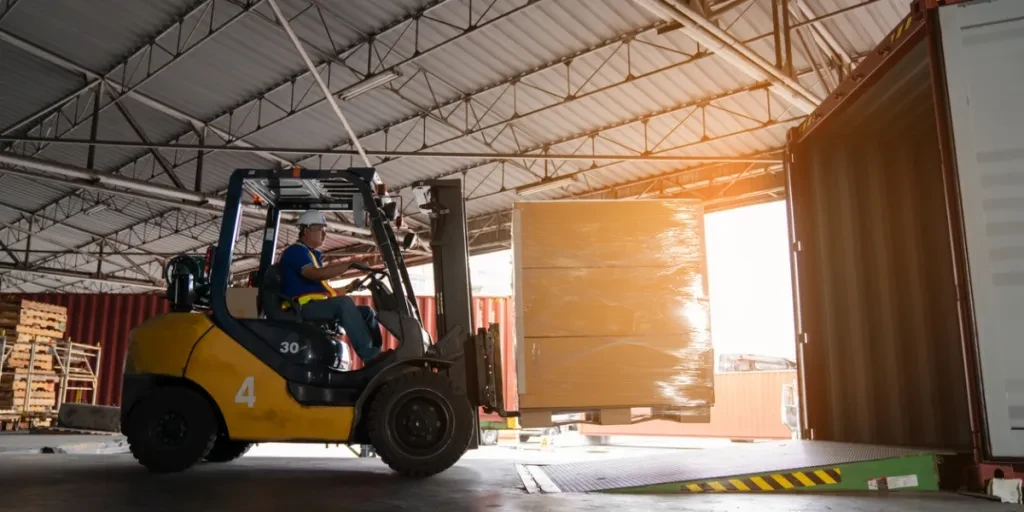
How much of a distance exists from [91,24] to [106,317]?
45.1 ft

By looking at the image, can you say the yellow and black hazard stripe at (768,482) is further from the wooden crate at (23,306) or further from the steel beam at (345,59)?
the wooden crate at (23,306)

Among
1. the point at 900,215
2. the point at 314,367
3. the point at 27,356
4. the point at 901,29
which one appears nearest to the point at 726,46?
the point at 900,215

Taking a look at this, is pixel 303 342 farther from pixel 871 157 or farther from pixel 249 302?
pixel 871 157

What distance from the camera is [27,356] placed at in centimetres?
1440

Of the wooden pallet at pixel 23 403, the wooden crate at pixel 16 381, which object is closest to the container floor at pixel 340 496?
the wooden crate at pixel 16 381

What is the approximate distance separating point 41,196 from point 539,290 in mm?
18377

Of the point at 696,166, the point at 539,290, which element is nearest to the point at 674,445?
the point at 696,166

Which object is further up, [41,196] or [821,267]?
[41,196]

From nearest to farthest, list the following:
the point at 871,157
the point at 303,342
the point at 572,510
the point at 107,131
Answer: the point at 572,510, the point at 303,342, the point at 871,157, the point at 107,131

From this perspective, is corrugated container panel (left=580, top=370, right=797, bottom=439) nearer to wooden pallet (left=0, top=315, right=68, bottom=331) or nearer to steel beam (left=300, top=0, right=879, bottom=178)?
steel beam (left=300, top=0, right=879, bottom=178)

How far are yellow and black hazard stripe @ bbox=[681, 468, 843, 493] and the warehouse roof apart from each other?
17.7 feet

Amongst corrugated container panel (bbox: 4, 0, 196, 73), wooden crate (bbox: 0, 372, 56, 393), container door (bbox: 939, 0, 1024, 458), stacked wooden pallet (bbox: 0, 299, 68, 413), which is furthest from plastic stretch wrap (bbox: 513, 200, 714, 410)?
wooden crate (bbox: 0, 372, 56, 393)

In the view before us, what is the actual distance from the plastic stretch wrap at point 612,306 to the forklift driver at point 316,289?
3.08 ft

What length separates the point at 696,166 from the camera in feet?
47.2
